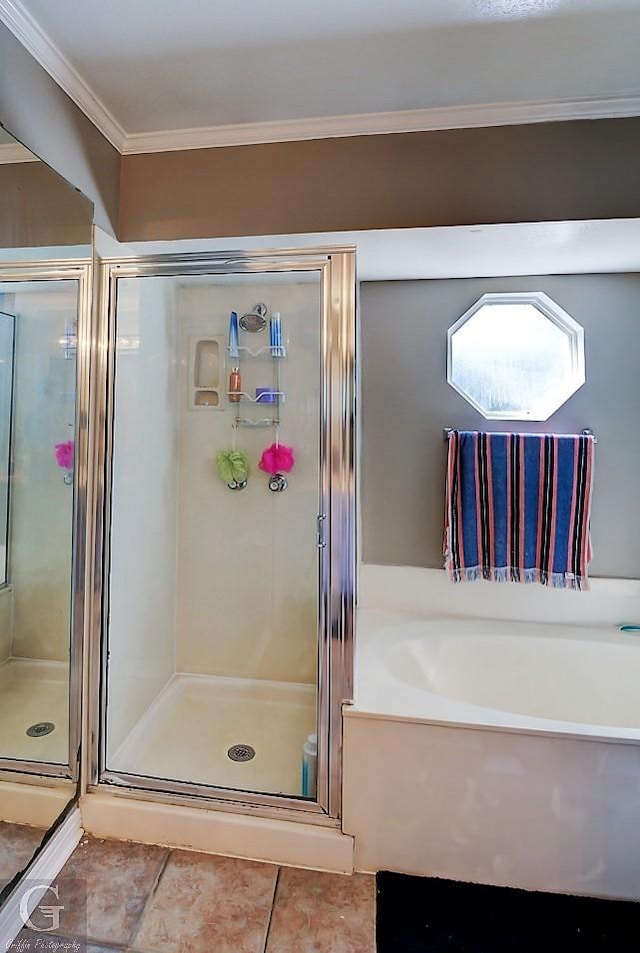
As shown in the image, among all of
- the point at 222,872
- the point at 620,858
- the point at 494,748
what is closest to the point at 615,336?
the point at 494,748

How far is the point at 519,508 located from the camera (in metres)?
2.43

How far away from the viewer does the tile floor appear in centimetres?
147

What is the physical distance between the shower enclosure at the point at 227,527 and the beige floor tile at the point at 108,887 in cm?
20

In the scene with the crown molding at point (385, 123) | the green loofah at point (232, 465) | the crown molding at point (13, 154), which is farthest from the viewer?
the green loofah at point (232, 465)

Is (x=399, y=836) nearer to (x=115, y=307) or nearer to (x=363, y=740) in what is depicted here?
(x=363, y=740)

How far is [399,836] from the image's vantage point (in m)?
1.69

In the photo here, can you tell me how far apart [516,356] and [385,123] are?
1.25 metres

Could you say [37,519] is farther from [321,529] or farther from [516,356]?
[516,356]

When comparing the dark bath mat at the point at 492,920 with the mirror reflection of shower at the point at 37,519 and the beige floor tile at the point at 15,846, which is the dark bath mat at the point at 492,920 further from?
the mirror reflection of shower at the point at 37,519

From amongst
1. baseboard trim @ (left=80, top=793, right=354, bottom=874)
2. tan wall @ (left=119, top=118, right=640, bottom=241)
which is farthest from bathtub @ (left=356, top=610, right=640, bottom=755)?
tan wall @ (left=119, top=118, right=640, bottom=241)

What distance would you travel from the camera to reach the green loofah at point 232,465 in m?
2.61

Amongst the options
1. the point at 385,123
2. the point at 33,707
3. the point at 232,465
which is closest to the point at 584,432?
the point at 385,123

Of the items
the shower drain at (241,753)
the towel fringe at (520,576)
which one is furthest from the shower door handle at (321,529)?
the shower drain at (241,753)

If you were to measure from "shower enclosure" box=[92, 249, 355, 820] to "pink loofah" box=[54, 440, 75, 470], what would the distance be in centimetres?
10
